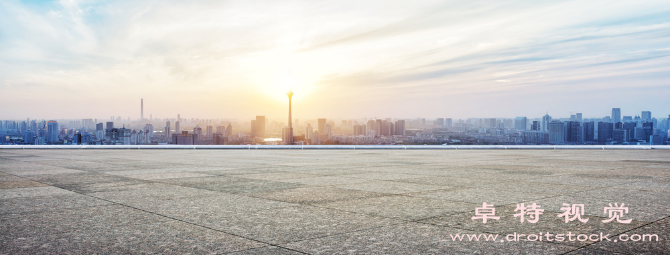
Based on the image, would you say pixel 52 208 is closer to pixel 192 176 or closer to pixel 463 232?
pixel 192 176

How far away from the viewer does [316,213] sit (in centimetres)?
765

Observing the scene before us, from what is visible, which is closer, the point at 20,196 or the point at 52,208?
the point at 52,208

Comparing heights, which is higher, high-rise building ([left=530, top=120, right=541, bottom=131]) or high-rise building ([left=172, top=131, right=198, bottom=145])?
high-rise building ([left=530, top=120, right=541, bottom=131])

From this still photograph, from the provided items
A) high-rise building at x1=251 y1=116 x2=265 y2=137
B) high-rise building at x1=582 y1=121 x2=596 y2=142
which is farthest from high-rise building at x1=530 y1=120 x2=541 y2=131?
high-rise building at x1=251 y1=116 x2=265 y2=137

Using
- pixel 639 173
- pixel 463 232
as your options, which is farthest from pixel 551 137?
pixel 463 232

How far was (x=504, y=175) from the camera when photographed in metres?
13.8

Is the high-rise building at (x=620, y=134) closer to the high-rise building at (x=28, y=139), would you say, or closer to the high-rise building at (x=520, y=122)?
the high-rise building at (x=520, y=122)

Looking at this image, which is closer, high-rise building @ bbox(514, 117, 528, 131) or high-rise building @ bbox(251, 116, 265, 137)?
high-rise building @ bbox(514, 117, 528, 131)

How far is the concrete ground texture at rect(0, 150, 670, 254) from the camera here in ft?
18.2

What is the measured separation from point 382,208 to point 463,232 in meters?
2.09

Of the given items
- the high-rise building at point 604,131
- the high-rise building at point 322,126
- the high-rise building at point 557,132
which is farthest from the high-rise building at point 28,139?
the high-rise building at point 604,131

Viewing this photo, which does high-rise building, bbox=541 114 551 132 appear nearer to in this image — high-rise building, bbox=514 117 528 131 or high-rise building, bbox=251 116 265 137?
high-rise building, bbox=514 117 528 131

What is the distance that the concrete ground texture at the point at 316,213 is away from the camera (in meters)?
5.55

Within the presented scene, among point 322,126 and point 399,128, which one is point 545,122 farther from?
point 322,126
